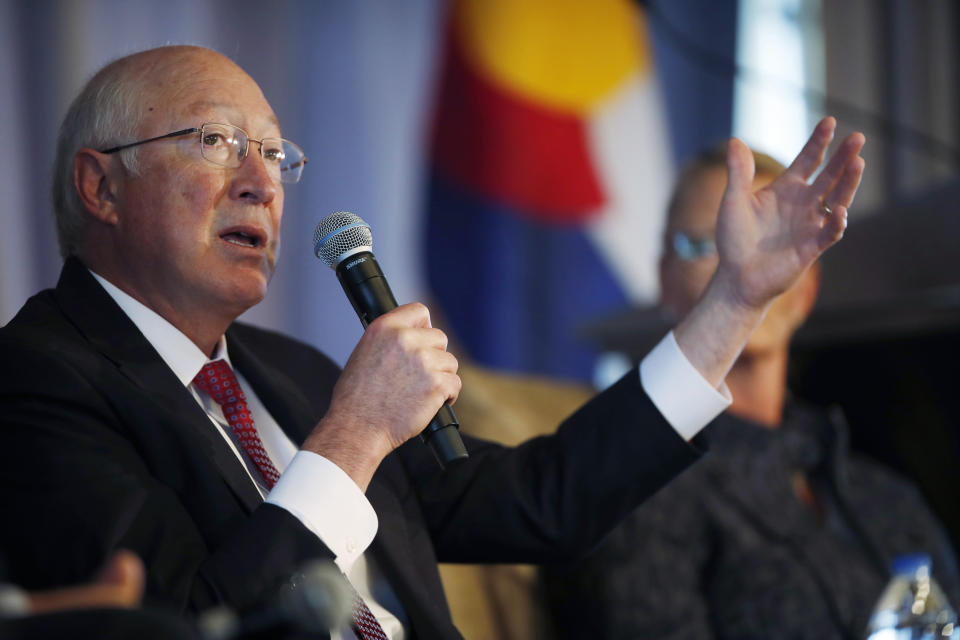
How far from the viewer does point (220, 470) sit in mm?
1113

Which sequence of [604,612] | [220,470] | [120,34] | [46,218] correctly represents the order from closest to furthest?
1. [220,470]
2. [604,612]
3. [46,218]
4. [120,34]

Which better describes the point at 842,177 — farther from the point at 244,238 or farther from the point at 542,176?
the point at 542,176

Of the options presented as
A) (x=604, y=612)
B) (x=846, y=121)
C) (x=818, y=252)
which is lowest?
(x=604, y=612)

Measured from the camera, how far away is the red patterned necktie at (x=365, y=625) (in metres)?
1.13

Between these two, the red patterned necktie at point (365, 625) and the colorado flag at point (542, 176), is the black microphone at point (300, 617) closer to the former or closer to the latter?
the red patterned necktie at point (365, 625)

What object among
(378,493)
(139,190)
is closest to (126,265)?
(139,190)


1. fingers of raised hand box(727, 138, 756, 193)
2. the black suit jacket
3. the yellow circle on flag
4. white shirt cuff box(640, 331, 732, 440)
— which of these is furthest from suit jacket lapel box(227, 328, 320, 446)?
the yellow circle on flag

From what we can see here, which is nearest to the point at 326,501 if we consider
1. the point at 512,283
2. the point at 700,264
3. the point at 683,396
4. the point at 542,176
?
the point at 683,396

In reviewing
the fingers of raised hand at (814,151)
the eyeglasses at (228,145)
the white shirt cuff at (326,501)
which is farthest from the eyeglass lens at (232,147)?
the fingers of raised hand at (814,151)

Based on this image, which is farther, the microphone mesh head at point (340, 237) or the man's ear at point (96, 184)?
the man's ear at point (96, 184)

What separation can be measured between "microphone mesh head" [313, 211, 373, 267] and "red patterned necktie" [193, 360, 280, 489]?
0.77ft

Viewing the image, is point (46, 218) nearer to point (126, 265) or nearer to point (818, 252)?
point (126, 265)

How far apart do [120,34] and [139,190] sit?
182cm

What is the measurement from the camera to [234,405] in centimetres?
126
